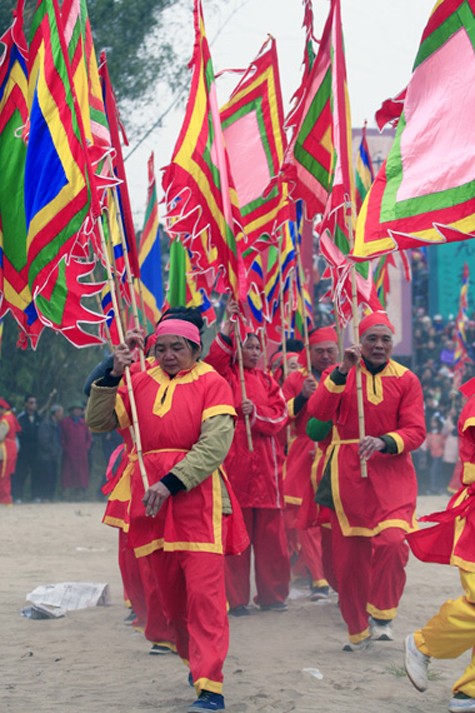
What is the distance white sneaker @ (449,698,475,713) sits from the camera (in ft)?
20.2

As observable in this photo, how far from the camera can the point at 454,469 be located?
24.2m

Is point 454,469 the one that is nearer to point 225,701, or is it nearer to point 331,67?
point 331,67

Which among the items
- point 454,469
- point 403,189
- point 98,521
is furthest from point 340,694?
point 454,469

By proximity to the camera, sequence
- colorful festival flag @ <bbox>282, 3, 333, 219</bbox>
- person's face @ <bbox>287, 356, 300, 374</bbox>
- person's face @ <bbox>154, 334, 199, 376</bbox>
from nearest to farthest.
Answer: person's face @ <bbox>154, 334, 199, 376</bbox> → colorful festival flag @ <bbox>282, 3, 333, 219</bbox> → person's face @ <bbox>287, 356, 300, 374</bbox>

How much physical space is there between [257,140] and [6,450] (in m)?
11.4

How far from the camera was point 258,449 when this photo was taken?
9844 millimetres

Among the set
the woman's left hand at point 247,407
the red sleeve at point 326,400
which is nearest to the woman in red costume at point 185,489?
the red sleeve at point 326,400

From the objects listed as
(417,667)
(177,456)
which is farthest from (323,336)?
(417,667)

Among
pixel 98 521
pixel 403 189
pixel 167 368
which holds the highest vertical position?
pixel 403 189

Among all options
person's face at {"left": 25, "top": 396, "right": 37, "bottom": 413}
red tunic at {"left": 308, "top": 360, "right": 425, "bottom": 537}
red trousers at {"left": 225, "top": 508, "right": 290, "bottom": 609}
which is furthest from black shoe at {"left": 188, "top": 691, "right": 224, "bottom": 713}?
person's face at {"left": 25, "top": 396, "right": 37, "bottom": 413}

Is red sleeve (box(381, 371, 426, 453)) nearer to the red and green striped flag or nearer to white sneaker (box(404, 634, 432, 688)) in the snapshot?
white sneaker (box(404, 634, 432, 688))

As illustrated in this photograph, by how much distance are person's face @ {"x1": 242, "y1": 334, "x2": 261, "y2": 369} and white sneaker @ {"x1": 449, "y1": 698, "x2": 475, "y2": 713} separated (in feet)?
12.3

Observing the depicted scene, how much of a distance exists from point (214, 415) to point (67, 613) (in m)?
3.57

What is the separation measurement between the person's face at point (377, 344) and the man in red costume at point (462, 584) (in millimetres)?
1844
